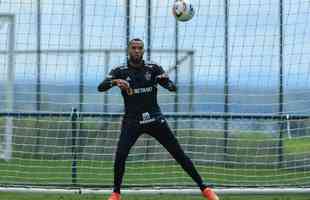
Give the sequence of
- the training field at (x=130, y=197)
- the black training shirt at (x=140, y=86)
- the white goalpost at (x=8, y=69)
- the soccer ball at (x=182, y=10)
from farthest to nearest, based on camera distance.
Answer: the white goalpost at (x=8, y=69)
the training field at (x=130, y=197)
the soccer ball at (x=182, y=10)
the black training shirt at (x=140, y=86)

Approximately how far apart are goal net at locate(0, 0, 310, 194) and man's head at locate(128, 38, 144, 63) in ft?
4.70

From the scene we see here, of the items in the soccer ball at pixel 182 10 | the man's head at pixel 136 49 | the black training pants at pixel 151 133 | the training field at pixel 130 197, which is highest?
the soccer ball at pixel 182 10

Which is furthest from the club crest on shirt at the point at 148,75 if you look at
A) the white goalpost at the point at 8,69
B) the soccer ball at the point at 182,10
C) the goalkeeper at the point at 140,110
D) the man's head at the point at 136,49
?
the white goalpost at the point at 8,69

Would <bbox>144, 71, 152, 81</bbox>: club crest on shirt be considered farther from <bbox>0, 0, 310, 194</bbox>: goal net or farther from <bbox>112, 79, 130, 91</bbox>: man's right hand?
<bbox>0, 0, 310, 194</bbox>: goal net

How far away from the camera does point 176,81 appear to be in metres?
12.6

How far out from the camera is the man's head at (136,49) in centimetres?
933

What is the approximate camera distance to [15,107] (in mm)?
14227

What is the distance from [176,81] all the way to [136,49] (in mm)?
3291

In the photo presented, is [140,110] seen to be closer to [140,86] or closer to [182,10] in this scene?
[140,86]

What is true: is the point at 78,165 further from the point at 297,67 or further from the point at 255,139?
the point at 297,67

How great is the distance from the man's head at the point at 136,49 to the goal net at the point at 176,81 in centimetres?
143

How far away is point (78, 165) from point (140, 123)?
2346 mm

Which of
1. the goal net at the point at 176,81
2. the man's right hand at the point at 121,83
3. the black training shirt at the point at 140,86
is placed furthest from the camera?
the goal net at the point at 176,81

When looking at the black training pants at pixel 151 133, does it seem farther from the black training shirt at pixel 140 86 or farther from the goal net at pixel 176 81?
the goal net at pixel 176 81
